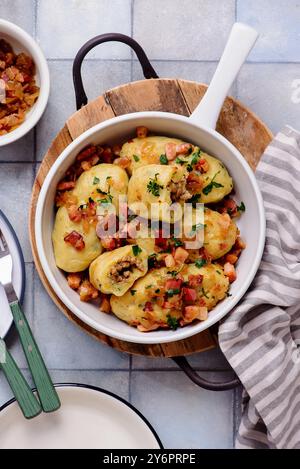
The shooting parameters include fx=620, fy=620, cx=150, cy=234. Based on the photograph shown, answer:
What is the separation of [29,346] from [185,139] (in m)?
0.61

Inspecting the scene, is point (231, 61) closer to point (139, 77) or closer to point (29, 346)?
point (139, 77)

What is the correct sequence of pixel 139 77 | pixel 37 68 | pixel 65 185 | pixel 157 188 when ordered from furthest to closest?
pixel 139 77
pixel 37 68
pixel 65 185
pixel 157 188

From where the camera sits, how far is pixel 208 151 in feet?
4.63

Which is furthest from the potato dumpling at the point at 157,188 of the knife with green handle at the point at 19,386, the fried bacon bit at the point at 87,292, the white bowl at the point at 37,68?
the knife with green handle at the point at 19,386

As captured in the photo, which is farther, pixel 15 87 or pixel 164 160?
pixel 15 87

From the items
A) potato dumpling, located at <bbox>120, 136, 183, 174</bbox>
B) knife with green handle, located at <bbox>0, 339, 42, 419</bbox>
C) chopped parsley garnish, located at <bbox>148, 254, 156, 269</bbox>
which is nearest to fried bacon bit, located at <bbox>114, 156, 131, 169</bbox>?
potato dumpling, located at <bbox>120, 136, 183, 174</bbox>

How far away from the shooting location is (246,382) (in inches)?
56.0

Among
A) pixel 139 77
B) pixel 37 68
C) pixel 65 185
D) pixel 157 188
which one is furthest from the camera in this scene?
pixel 139 77

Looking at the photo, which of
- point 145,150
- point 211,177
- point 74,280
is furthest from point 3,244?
point 211,177

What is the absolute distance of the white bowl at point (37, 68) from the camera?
1.43 m

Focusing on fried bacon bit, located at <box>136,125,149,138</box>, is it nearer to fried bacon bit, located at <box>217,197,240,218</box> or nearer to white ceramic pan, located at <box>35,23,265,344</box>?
white ceramic pan, located at <box>35,23,265,344</box>

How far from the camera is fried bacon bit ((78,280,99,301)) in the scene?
1397 millimetres

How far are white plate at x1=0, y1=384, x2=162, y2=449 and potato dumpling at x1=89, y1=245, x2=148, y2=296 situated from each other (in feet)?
1.15

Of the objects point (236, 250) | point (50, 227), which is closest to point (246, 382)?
point (236, 250)
